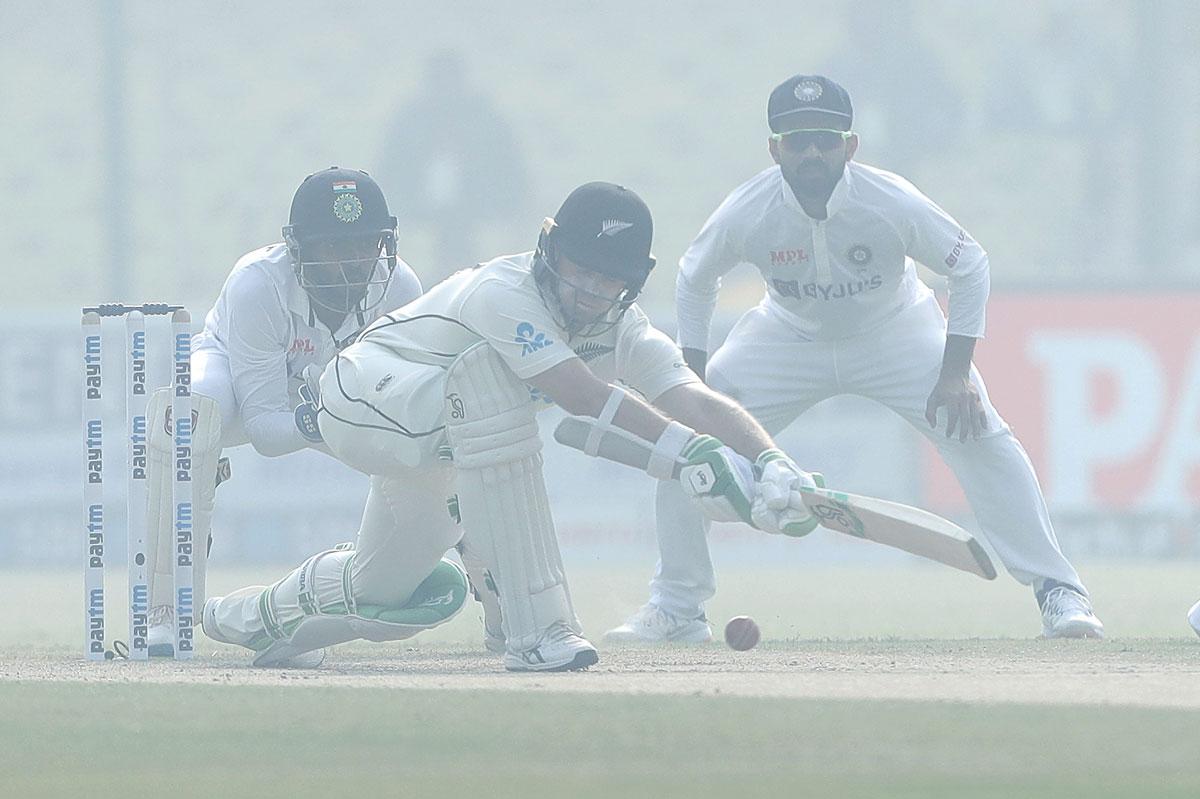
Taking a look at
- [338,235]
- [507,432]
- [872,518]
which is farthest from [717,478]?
[338,235]

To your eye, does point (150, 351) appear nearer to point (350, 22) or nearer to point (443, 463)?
point (443, 463)

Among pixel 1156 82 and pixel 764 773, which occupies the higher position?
pixel 1156 82

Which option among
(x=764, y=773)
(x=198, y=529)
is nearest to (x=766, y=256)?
(x=198, y=529)

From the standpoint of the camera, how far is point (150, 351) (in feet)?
54.1

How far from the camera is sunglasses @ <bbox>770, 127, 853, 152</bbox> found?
8.05m

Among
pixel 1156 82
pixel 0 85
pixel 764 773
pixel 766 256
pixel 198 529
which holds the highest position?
pixel 0 85

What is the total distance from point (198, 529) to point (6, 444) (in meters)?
10.2

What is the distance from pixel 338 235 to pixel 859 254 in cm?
193

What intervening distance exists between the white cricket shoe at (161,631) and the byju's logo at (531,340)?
176cm

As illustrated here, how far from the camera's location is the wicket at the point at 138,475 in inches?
277

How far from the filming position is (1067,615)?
8.09 metres

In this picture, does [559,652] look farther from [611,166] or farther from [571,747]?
[611,166]

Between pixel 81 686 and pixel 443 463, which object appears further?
pixel 443 463

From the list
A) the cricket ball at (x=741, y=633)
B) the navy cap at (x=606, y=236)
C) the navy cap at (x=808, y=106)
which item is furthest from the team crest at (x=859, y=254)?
the navy cap at (x=606, y=236)
